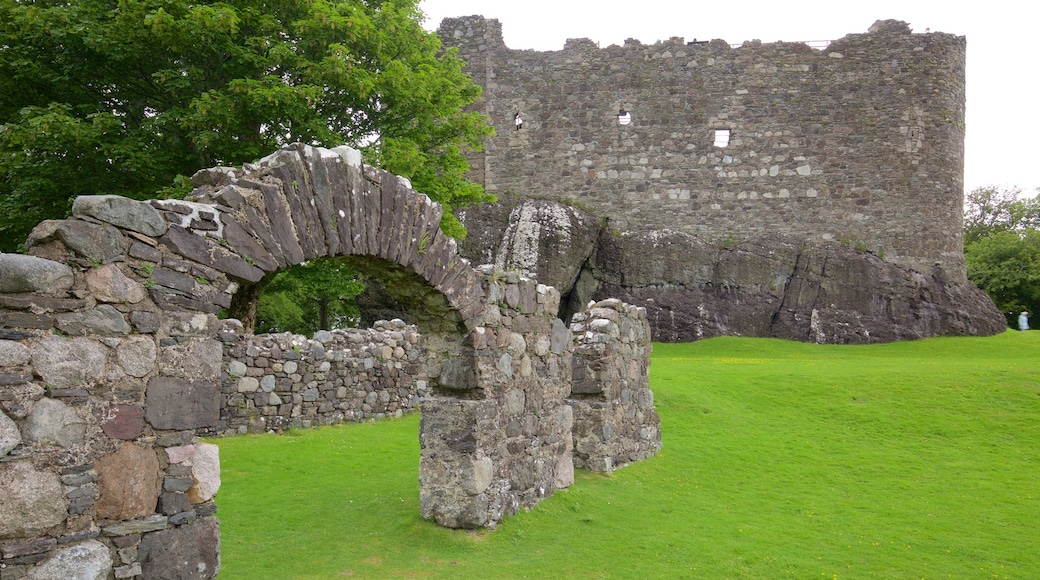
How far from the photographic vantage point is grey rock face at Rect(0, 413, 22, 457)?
4059mm

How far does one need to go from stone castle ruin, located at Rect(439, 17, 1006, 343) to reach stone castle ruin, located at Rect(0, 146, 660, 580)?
1627cm

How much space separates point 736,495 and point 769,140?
58.0 feet

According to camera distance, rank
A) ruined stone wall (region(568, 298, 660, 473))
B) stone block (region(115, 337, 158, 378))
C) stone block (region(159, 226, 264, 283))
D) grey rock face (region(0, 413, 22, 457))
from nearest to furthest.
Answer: grey rock face (region(0, 413, 22, 457)) → stone block (region(115, 337, 158, 378)) → stone block (region(159, 226, 264, 283)) → ruined stone wall (region(568, 298, 660, 473))

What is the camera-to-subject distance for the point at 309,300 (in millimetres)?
32688

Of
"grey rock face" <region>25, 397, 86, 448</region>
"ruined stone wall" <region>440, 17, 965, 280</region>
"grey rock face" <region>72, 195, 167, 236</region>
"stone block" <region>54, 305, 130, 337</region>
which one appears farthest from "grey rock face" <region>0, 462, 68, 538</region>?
"ruined stone wall" <region>440, 17, 965, 280</region>

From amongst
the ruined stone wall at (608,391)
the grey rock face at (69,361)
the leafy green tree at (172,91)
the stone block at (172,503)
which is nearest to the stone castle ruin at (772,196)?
the leafy green tree at (172,91)

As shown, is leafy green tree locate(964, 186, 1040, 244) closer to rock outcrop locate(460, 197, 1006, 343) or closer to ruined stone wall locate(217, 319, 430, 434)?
rock outcrop locate(460, 197, 1006, 343)

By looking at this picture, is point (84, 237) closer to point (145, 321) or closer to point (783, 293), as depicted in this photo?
point (145, 321)

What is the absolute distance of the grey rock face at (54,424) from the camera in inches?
165

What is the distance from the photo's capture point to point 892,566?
24.3ft

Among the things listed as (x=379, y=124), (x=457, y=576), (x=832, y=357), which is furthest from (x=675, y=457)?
(x=832, y=357)

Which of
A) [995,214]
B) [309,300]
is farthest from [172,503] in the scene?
[995,214]

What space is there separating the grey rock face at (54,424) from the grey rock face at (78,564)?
2.10 feet

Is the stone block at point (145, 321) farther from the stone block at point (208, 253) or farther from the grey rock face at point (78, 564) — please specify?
the grey rock face at point (78, 564)
